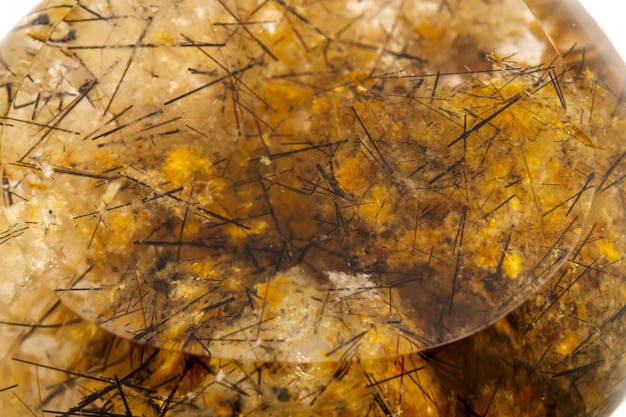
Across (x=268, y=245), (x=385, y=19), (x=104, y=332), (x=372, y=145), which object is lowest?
(x=104, y=332)

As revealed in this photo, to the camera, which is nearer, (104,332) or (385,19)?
(104,332)

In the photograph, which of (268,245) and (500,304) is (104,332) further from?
(500,304)

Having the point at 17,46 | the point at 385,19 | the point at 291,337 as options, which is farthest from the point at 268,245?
the point at 17,46

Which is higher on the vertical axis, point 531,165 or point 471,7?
point 471,7

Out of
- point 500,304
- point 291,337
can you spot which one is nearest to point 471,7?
point 500,304
